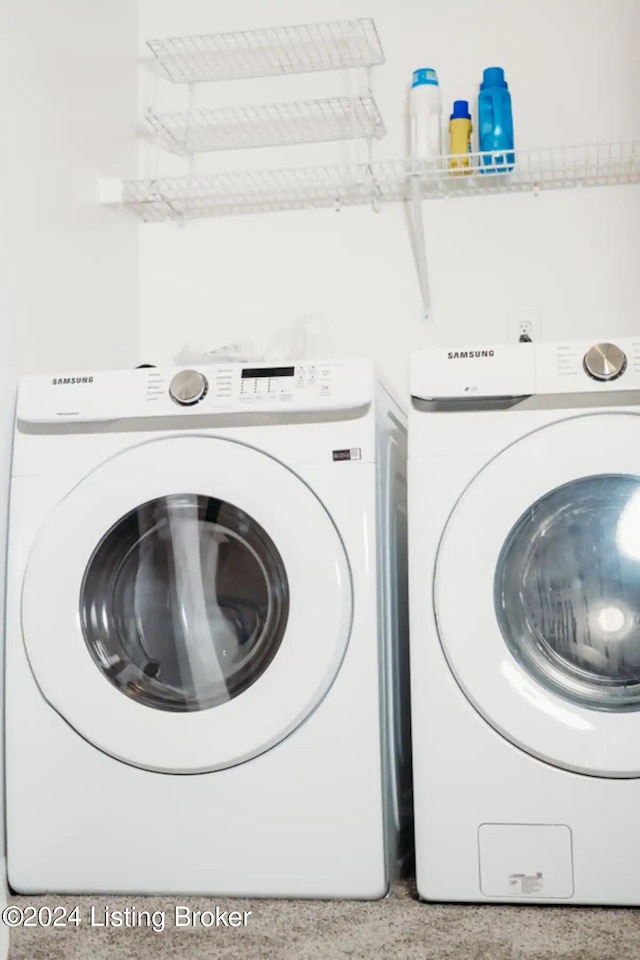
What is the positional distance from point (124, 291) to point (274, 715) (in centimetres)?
128

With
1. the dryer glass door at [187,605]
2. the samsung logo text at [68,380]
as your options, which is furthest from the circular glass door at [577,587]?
the samsung logo text at [68,380]

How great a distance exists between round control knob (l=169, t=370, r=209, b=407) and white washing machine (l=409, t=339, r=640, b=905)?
36cm

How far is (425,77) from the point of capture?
2.39 meters

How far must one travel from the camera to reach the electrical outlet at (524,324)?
2398mm

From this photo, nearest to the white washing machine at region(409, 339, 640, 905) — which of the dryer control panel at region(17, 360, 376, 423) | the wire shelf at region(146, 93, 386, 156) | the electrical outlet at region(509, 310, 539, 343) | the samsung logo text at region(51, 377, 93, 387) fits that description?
the dryer control panel at region(17, 360, 376, 423)

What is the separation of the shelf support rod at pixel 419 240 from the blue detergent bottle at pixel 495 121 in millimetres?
156

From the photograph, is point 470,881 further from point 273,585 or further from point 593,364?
point 593,364

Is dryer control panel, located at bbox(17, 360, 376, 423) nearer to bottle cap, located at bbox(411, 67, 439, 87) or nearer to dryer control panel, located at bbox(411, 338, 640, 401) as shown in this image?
dryer control panel, located at bbox(411, 338, 640, 401)

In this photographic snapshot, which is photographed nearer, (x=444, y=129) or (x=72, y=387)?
(x=72, y=387)

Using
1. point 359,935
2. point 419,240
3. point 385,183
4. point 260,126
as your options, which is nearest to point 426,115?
point 385,183

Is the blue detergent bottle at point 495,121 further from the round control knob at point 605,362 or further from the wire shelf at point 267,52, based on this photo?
the round control knob at point 605,362

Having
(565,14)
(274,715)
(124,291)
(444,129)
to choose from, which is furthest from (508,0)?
(274,715)

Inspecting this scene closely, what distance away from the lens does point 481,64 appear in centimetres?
248

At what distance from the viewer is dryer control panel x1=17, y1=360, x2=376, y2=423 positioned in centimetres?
169
